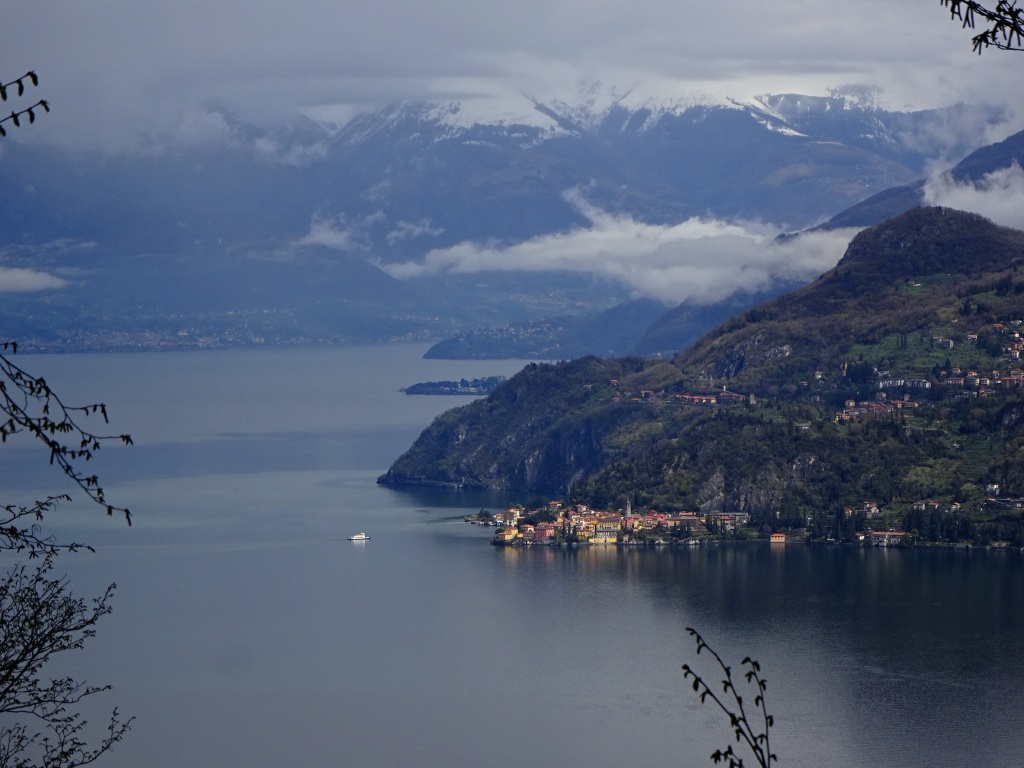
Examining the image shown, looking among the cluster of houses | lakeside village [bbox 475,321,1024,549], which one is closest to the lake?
lakeside village [bbox 475,321,1024,549]

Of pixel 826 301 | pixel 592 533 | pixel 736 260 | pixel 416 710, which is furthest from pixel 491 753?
pixel 736 260

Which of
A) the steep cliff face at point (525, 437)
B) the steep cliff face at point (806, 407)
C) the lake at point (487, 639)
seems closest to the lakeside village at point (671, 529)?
the steep cliff face at point (806, 407)

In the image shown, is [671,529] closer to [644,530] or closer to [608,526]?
[644,530]

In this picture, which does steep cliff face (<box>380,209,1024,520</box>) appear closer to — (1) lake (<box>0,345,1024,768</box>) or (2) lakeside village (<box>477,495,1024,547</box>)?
(2) lakeside village (<box>477,495,1024,547</box>)

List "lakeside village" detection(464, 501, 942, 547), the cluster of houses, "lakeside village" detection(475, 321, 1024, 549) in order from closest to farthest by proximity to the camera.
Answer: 1. "lakeside village" detection(475, 321, 1024, 549)
2. "lakeside village" detection(464, 501, 942, 547)
3. the cluster of houses

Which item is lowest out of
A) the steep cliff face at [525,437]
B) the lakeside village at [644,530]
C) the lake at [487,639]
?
the lake at [487,639]

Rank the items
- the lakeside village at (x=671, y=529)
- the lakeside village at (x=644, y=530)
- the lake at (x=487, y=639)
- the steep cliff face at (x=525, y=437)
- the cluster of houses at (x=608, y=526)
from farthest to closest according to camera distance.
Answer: the steep cliff face at (x=525, y=437)
the cluster of houses at (x=608, y=526)
the lakeside village at (x=644, y=530)
the lakeside village at (x=671, y=529)
the lake at (x=487, y=639)

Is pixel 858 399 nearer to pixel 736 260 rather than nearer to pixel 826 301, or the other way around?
pixel 826 301

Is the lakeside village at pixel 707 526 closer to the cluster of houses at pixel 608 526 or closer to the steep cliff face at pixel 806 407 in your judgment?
the cluster of houses at pixel 608 526

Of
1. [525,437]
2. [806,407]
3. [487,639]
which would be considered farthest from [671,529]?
[525,437]

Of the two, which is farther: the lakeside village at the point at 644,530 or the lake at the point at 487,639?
the lakeside village at the point at 644,530
